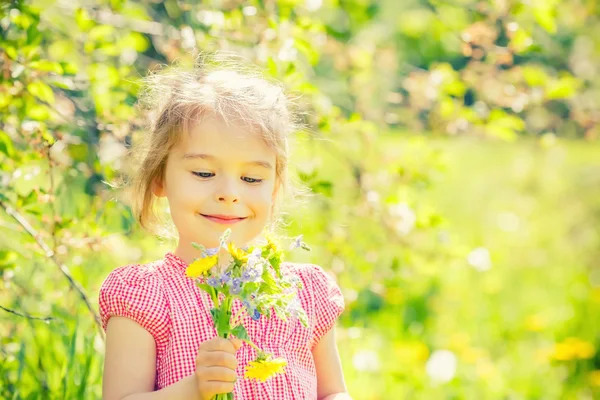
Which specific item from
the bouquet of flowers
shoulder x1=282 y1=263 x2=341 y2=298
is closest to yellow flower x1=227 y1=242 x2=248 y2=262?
the bouquet of flowers

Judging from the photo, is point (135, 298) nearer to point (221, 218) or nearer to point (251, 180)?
point (221, 218)

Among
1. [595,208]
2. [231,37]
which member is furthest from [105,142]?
[595,208]

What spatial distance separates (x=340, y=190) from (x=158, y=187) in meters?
2.62

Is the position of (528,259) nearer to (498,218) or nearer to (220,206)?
(498,218)

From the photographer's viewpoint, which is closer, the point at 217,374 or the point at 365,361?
the point at 217,374

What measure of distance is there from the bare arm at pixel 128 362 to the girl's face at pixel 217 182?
24cm

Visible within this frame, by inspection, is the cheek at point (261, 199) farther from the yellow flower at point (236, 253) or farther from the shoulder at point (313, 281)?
the yellow flower at point (236, 253)

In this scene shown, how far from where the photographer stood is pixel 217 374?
152cm

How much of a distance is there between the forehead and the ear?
148 mm

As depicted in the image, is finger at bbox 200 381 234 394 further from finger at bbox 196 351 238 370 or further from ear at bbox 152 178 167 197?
ear at bbox 152 178 167 197

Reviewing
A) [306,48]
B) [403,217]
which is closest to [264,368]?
[306,48]

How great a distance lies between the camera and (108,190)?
8.34 feet

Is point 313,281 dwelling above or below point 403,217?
above

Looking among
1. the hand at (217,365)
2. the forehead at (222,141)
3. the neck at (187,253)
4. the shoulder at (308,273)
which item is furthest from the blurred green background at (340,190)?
the hand at (217,365)
